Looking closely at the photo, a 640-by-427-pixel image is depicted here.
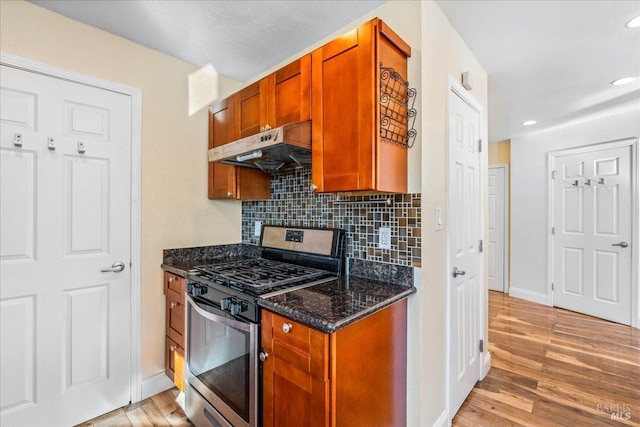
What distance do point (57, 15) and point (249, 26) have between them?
1105mm

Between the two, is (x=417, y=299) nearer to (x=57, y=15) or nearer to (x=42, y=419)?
(x=42, y=419)

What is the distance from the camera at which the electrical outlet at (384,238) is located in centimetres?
164

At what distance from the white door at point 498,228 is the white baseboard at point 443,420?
11.6 ft

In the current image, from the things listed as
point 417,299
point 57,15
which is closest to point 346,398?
point 417,299

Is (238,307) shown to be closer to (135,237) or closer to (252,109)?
(135,237)

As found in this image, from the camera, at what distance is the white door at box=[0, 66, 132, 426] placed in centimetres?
165

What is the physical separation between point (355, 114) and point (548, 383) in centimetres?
248

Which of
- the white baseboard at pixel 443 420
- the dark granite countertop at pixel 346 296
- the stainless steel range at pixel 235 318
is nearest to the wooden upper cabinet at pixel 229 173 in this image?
the stainless steel range at pixel 235 318

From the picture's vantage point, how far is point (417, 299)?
5.04ft

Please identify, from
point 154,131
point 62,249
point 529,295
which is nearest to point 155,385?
point 62,249

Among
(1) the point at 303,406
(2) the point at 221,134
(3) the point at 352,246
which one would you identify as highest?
(2) the point at 221,134

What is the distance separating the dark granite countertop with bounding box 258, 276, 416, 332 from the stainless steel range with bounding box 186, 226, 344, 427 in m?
0.11

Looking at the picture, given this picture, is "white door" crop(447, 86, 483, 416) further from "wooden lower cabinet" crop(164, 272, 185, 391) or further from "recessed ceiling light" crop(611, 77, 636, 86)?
"wooden lower cabinet" crop(164, 272, 185, 391)

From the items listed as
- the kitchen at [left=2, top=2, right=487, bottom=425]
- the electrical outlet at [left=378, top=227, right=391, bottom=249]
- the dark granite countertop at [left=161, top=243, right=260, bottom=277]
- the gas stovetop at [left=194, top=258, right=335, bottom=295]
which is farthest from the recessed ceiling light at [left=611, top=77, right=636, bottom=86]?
the dark granite countertop at [left=161, top=243, right=260, bottom=277]
